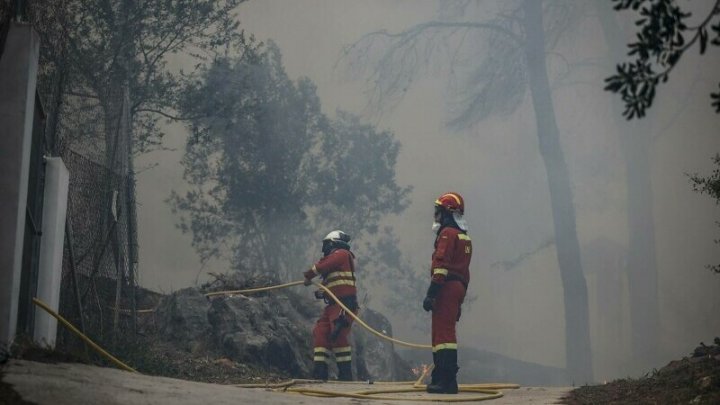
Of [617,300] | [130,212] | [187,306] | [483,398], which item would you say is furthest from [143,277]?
[483,398]

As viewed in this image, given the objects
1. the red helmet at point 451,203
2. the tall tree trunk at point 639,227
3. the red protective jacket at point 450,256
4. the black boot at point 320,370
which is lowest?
the black boot at point 320,370

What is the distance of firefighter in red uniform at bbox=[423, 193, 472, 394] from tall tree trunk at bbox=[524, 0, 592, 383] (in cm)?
1715

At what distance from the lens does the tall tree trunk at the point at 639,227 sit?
88.2ft

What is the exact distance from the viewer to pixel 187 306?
1371cm

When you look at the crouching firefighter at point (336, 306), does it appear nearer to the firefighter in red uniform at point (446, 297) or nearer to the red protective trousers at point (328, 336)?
the red protective trousers at point (328, 336)

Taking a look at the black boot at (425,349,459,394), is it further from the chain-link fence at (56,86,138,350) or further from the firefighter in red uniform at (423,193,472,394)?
the chain-link fence at (56,86,138,350)

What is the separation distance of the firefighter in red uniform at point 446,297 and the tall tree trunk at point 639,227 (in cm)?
1867

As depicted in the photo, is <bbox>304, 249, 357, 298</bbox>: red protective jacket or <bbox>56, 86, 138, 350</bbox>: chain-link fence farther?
<bbox>304, 249, 357, 298</bbox>: red protective jacket

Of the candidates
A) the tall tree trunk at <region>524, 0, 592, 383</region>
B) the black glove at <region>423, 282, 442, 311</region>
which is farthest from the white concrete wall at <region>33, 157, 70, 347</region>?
the tall tree trunk at <region>524, 0, 592, 383</region>

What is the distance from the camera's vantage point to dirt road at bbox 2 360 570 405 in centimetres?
542

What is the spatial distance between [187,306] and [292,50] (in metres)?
14.7

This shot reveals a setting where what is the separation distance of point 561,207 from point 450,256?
19.0 meters

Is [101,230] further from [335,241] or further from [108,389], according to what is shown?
[108,389]

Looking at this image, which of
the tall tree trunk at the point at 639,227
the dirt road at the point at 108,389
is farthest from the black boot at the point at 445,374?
the tall tree trunk at the point at 639,227
